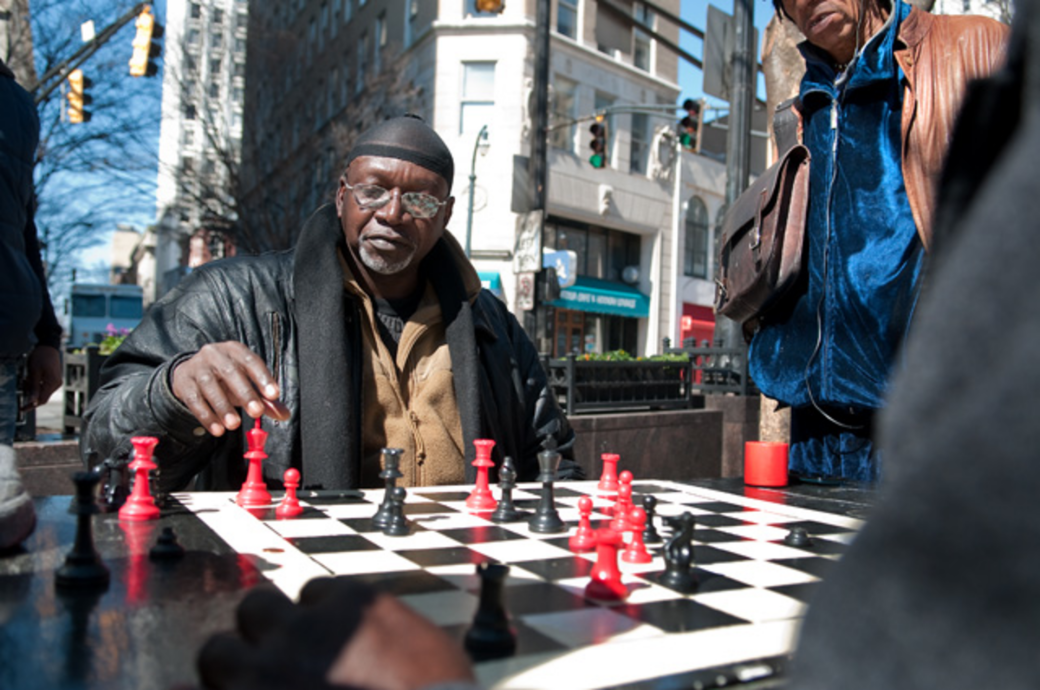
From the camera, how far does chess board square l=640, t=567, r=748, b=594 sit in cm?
125

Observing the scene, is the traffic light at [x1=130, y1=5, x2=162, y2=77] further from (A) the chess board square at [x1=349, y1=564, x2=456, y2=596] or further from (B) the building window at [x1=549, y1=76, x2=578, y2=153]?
(B) the building window at [x1=549, y1=76, x2=578, y2=153]

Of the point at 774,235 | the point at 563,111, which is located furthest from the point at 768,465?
the point at 563,111

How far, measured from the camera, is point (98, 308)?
2481 centimetres

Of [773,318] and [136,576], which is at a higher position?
[773,318]

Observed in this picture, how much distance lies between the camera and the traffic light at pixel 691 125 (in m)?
14.5

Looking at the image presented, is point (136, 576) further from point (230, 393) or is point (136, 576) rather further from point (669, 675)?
point (669, 675)

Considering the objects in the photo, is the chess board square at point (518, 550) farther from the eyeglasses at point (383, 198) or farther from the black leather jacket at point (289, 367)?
the eyeglasses at point (383, 198)

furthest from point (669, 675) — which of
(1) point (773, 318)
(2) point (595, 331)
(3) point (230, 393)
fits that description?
(2) point (595, 331)

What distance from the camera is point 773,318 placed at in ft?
8.98

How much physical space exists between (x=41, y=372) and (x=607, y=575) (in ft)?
9.02

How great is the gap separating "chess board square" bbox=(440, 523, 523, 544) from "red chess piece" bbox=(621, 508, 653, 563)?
0.24m

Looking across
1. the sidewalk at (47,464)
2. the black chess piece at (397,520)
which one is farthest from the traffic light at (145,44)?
the black chess piece at (397,520)

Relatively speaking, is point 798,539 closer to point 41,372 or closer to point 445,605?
point 445,605

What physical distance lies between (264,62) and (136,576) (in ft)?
57.2
